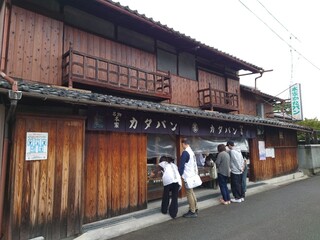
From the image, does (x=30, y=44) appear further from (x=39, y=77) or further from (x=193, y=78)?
(x=193, y=78)

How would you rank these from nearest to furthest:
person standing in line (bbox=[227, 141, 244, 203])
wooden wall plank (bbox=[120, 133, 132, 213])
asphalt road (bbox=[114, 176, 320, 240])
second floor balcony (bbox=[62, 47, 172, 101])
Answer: asphalt road (bbox=[114, 176, 320, 240]), wooden wall plank (bbox=[120, 133, 132, 213]), second floor balcony (bbox=[62, 47, 172, 101]), person standing in line (bbox=[227, 141, 244, 203])

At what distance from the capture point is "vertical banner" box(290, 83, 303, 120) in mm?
18906

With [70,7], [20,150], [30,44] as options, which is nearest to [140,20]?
[70,7]

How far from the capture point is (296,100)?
19.1 metres

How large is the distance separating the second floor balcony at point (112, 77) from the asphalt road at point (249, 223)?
4565 mm

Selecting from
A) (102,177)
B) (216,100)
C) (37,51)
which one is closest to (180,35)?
(216,100)

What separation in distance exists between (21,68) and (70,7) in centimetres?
280

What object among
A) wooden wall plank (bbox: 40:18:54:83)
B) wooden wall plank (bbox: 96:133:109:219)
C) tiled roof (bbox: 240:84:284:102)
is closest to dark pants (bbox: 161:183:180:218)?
wooden wall plank (bbox: 96:133:109:219)

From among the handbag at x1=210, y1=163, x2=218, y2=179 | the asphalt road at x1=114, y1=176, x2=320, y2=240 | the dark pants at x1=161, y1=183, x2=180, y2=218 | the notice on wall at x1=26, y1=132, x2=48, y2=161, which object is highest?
the notice on wall at x1=26, y1=132, x2=48, y2=161

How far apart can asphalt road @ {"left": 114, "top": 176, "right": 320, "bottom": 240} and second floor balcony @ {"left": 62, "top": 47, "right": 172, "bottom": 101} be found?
456cm

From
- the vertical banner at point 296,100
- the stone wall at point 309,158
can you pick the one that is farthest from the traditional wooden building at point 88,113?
the vertical banner at point 296,100

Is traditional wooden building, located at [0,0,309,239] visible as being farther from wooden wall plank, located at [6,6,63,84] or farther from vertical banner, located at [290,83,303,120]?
vertical banner, located at [290,83,303,120]

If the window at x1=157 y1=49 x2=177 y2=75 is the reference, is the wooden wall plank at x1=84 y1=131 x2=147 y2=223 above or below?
below

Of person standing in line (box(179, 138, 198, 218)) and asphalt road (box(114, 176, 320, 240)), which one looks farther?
person standing in line (box(179, 138, 198, 218))
